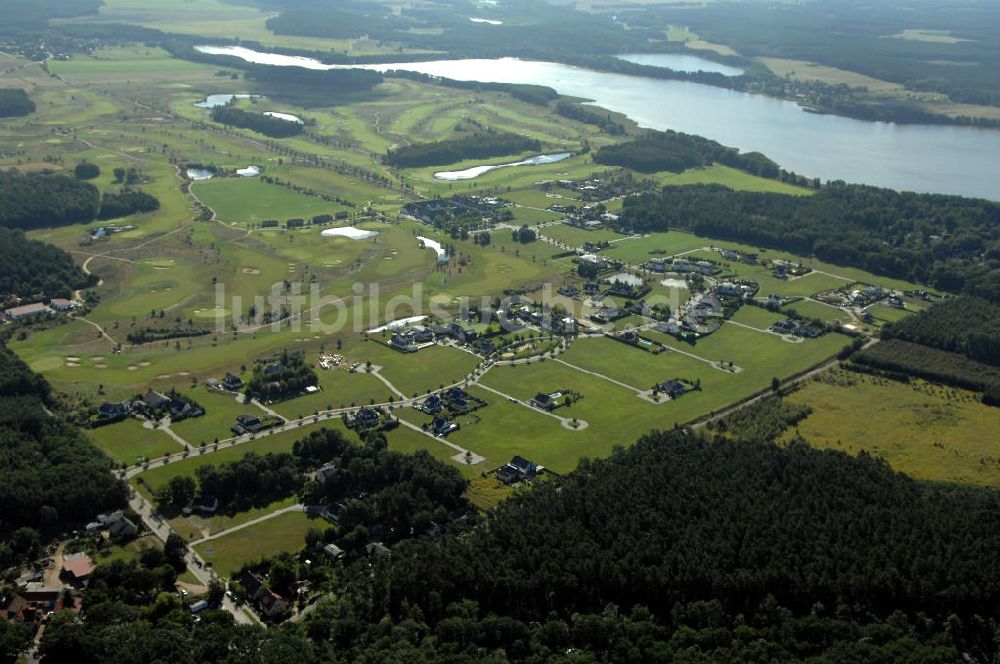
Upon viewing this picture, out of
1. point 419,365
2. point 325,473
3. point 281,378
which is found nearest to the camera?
point 325,473

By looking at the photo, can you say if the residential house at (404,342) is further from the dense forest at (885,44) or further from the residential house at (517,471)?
the dense forest at (885,44)

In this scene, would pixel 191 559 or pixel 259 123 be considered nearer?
pixel 191 559

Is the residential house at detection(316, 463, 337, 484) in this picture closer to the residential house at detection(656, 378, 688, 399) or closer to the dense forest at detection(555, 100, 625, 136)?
the residential house at detection(656, 378, 688, 399)

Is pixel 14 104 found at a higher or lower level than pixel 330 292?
higher

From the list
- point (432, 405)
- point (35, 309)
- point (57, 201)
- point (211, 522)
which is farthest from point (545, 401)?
point (57, 201)

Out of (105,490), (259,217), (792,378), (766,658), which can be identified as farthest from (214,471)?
(259,217)

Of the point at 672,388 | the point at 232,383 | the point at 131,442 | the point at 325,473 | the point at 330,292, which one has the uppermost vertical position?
the point at 325,473

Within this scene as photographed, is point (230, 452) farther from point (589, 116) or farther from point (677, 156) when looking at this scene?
point (589, 116)
